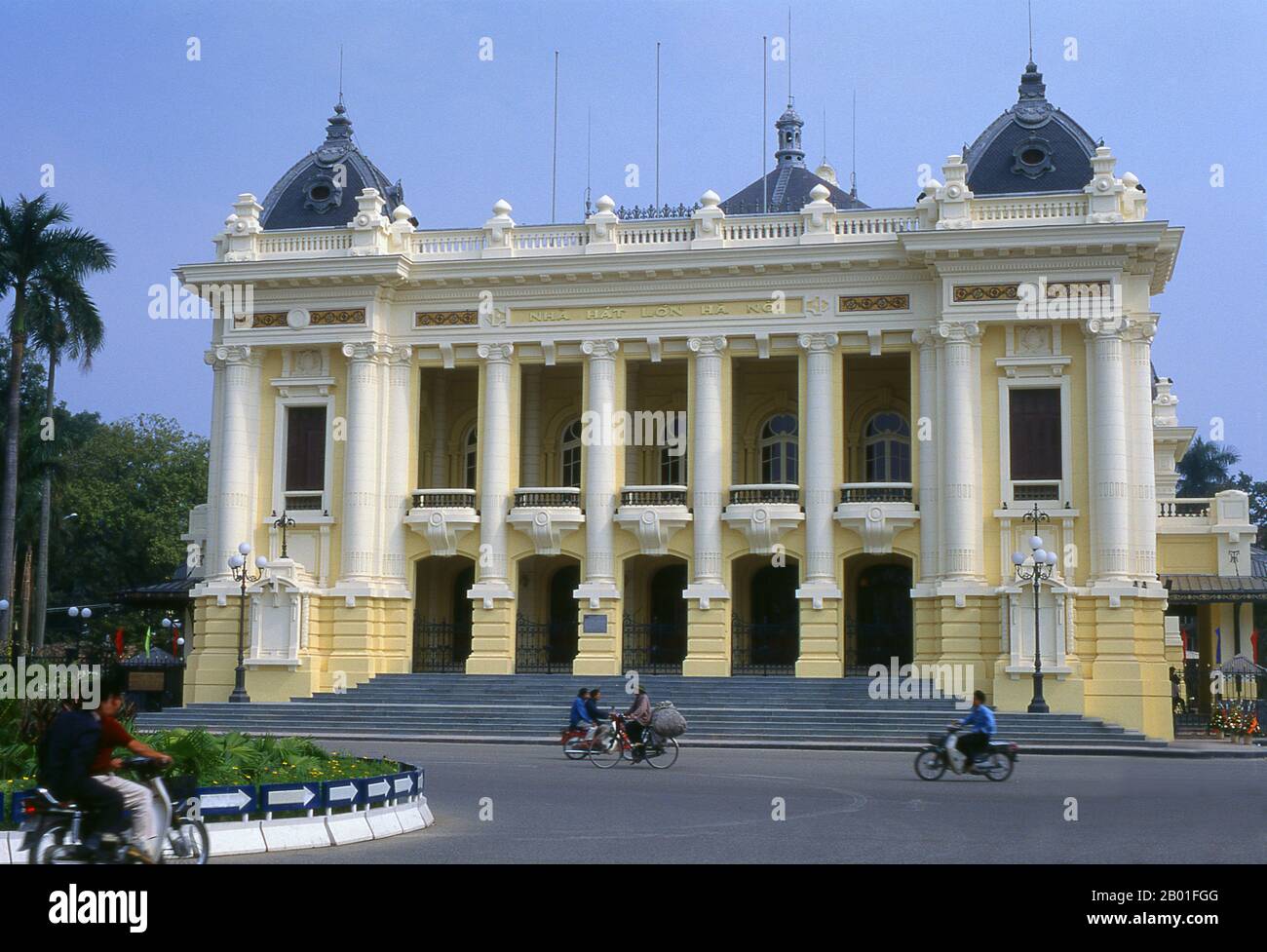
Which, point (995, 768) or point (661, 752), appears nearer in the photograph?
point (995, 768)

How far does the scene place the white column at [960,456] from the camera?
1563 inches

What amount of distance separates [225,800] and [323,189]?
35.0m

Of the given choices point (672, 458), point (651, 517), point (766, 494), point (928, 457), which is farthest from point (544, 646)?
point (928, 457)

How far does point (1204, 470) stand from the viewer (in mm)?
96812

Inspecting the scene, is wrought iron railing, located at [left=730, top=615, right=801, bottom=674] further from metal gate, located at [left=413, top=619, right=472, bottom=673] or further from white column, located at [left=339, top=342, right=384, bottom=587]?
white column, located at [left=339, top=342, right=384, bottom=587]

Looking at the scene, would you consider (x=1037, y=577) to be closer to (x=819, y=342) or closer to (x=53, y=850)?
(x=819, y=342)

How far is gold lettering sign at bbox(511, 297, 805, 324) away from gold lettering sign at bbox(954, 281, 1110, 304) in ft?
13.8

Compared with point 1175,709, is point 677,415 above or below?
above

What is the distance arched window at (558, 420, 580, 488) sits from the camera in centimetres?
4741

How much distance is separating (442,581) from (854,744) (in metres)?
17.3

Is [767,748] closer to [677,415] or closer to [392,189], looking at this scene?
[677,415]

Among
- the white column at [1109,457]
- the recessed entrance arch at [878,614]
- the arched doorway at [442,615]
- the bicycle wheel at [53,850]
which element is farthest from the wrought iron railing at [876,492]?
the bicycle wheel at [53,850]
